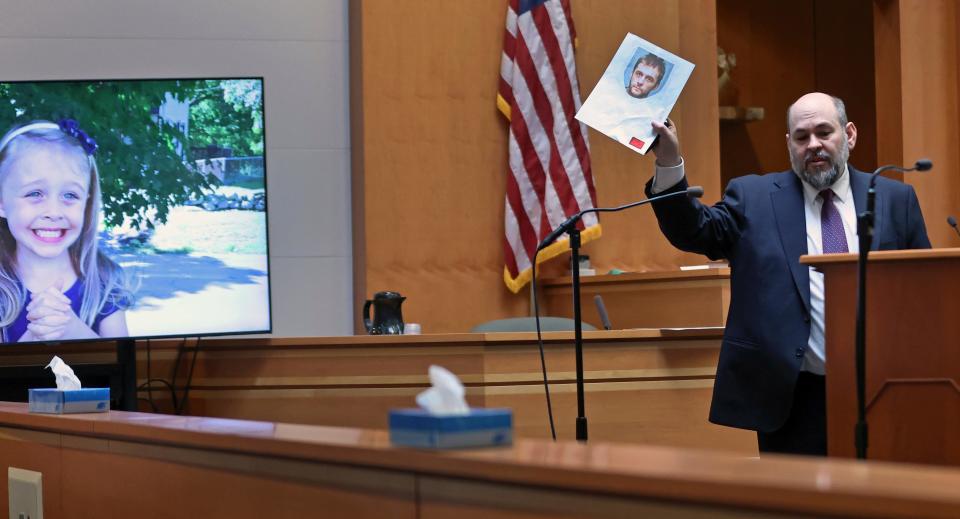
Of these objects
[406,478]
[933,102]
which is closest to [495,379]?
[406,478]

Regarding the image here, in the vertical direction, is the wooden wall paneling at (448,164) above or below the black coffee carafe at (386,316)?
above

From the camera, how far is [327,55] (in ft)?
21.0

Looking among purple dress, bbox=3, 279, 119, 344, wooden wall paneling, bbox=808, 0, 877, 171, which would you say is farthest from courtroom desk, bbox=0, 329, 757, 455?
wooden wall paneling, bbox=808, 0, 877, 171

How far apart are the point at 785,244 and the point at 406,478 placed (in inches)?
86.8

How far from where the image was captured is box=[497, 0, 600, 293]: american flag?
638 cm

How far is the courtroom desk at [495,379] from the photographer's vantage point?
4301 millimetres

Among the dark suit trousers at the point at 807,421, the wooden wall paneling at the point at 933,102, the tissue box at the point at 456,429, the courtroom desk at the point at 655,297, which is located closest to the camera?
the tissue box at the point at 456,429

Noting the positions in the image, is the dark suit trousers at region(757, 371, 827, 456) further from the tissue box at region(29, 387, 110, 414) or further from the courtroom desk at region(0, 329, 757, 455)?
the tissue box at region(29, 387, 110, 414)

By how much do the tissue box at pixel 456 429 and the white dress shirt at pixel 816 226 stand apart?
204 centimetres

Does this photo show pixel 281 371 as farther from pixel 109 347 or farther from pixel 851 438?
pixel 851 438

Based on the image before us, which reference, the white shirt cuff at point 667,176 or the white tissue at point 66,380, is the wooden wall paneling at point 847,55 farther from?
the white tissue at point 66,380

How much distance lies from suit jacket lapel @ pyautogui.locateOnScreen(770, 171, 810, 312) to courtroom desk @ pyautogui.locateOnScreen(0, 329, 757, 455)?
103 cm

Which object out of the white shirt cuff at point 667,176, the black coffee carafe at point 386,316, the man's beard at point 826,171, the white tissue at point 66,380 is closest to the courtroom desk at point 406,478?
the white tissue at point 66,380

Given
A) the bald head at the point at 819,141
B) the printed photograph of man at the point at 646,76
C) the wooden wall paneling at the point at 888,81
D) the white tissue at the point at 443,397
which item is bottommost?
the white tissue at the point at 443,397
